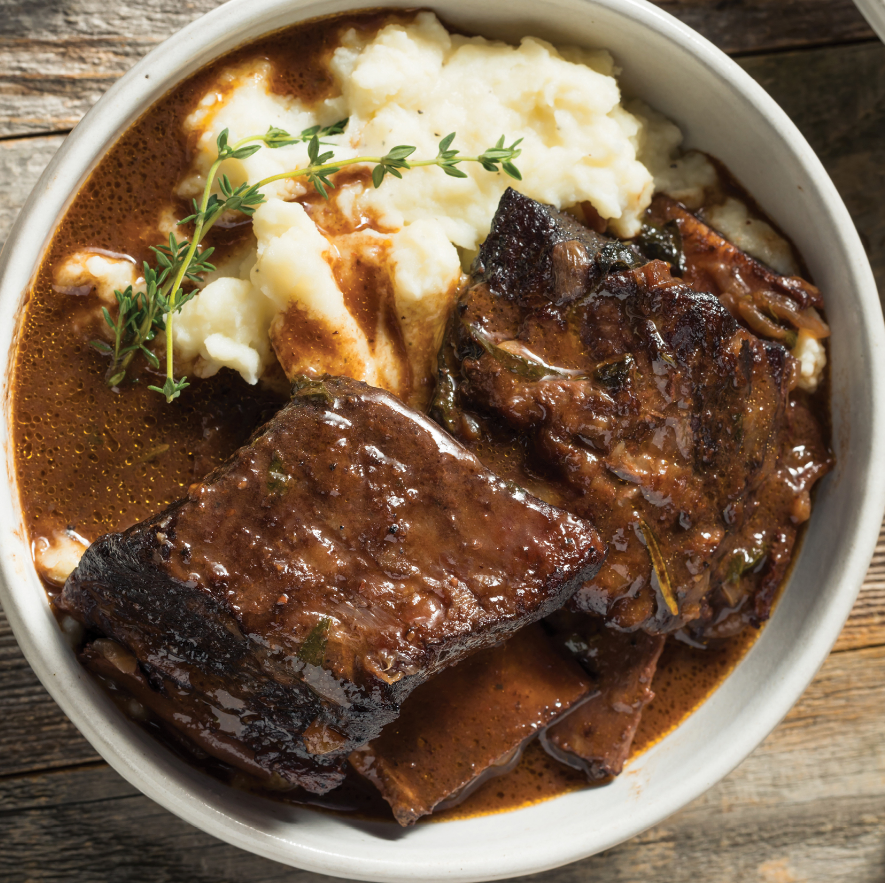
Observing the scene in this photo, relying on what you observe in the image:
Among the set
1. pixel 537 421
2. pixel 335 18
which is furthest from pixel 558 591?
pixel 335 18

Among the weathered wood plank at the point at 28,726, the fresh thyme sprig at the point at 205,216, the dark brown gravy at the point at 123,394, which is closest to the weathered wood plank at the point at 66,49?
the dark brown gravy at the point at 123,394

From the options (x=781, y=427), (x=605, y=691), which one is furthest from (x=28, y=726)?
(x=781, y=427)

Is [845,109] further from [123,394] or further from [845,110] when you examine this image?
[123,394]

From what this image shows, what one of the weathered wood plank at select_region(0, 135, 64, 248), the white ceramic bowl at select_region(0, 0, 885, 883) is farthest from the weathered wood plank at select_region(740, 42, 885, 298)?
the weathered wood plank at select_region(0, 135, 64, 248)

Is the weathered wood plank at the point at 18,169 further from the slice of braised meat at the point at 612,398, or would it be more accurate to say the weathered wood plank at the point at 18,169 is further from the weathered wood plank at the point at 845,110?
the weathered wood plank at the point at 845,110

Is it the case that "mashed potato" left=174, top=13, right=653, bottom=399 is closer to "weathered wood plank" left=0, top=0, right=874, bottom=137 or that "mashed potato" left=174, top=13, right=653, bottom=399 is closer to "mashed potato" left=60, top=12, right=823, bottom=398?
"mashed potato" left=60, top=12, right=823, bottom=398

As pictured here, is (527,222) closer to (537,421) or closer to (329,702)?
(537,421)

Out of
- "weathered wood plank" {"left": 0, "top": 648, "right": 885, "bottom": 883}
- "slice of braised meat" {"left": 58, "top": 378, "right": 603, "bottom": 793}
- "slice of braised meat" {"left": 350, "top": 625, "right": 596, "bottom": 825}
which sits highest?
"slice of braised meat" {"left": 58, "top": 378, "right": 603, "bottom": 793}

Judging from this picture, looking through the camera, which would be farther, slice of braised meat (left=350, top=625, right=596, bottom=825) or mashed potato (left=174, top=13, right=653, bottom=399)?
slice of braised meat (left=350, top=625, right=596, bottom=825)
